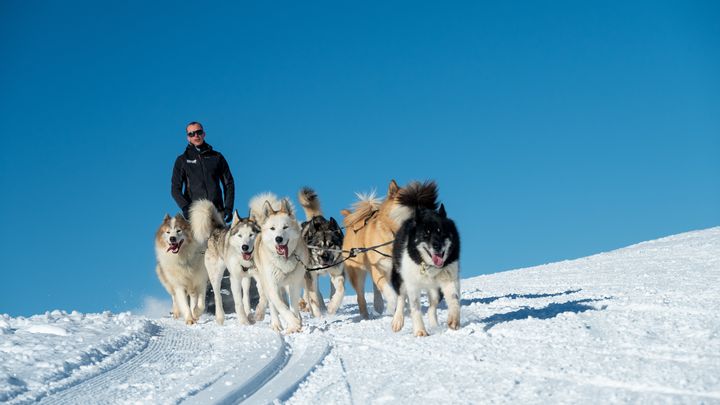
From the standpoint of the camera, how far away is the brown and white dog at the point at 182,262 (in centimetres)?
1001

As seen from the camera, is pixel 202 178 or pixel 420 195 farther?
pixel 202 178

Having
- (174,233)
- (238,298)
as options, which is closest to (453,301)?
(238,298)

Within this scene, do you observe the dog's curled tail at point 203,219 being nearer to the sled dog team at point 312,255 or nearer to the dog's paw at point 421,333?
the sled dog team at point 312,255

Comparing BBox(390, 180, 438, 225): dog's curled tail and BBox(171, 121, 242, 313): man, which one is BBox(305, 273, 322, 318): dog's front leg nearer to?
BBox(171, 121, 242, 313): man

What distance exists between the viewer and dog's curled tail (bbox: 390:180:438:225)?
7.04 metres

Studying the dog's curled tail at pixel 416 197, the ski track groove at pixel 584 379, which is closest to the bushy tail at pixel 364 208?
the dog's curled tail at pixel 416 197

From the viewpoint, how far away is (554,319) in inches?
252

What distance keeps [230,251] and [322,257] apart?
1.18 meters

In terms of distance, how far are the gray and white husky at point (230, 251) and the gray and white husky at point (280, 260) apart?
0.55m

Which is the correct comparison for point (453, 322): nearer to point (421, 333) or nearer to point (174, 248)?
point (421, 333)

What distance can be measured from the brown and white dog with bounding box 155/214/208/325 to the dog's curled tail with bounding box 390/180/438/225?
4.00 meters

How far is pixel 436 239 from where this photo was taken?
6289 millimetres

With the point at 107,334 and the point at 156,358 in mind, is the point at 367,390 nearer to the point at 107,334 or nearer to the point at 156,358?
the point at 156,358

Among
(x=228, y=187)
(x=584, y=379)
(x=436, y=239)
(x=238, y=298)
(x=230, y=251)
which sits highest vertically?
(x=228, y=187)
